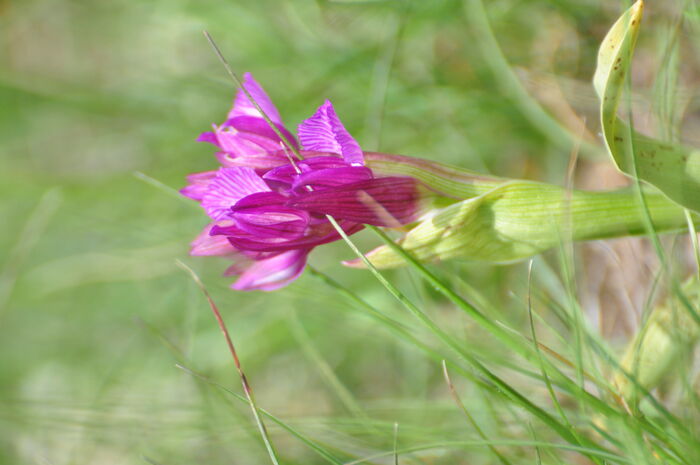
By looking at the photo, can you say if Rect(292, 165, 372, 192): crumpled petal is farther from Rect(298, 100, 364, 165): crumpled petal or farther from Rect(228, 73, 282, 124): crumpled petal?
Rect(228, 73, 282, 124): crumpled petal

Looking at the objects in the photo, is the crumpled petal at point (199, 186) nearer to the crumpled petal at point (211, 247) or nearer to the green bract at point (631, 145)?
the crumpled petal at point (211, 247)

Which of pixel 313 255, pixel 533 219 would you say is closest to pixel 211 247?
pixel 533 219

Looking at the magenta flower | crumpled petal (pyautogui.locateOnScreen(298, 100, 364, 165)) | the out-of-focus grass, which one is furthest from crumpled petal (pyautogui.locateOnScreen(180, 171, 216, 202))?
the out-of-focus grass

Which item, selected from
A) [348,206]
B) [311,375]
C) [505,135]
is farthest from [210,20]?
[348,206]

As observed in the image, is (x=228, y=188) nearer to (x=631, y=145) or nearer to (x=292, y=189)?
(x=292, y=189)

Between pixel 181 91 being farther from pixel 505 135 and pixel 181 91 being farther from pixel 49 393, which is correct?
pixel 49 393
